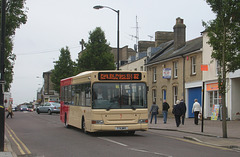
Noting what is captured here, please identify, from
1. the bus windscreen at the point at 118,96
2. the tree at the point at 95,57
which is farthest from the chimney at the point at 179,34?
the bus windscreen at the point at 118,96

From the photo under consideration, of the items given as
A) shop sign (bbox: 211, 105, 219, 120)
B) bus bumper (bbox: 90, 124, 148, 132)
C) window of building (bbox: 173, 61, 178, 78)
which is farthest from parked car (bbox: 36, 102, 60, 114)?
bus bumper (bbox: 90, 124, 148, 132)

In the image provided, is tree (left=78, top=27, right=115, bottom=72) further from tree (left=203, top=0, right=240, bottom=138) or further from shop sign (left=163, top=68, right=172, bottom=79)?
tree (left=203, top=0, right=240, bottom=138)

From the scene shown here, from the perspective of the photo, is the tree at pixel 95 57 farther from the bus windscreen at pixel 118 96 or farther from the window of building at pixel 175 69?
the bus windscreen at pixel 118 96

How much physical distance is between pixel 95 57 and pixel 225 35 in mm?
27595

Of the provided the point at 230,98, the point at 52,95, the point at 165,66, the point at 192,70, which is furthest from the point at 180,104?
the point at 52,95

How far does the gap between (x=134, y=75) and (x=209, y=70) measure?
17159 mm

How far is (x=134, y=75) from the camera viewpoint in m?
16.2

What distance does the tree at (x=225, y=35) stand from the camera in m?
15.2

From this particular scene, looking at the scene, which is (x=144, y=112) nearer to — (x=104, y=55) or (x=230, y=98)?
(x=230, y=98)

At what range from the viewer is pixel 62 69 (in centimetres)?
6612

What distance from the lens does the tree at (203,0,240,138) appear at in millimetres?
15188

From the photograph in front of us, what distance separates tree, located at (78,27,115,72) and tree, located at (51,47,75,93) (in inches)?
910

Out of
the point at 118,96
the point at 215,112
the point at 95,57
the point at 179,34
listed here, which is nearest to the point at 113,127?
the point at 118,96

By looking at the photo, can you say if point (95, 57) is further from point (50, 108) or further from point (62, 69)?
point (62, 69)
